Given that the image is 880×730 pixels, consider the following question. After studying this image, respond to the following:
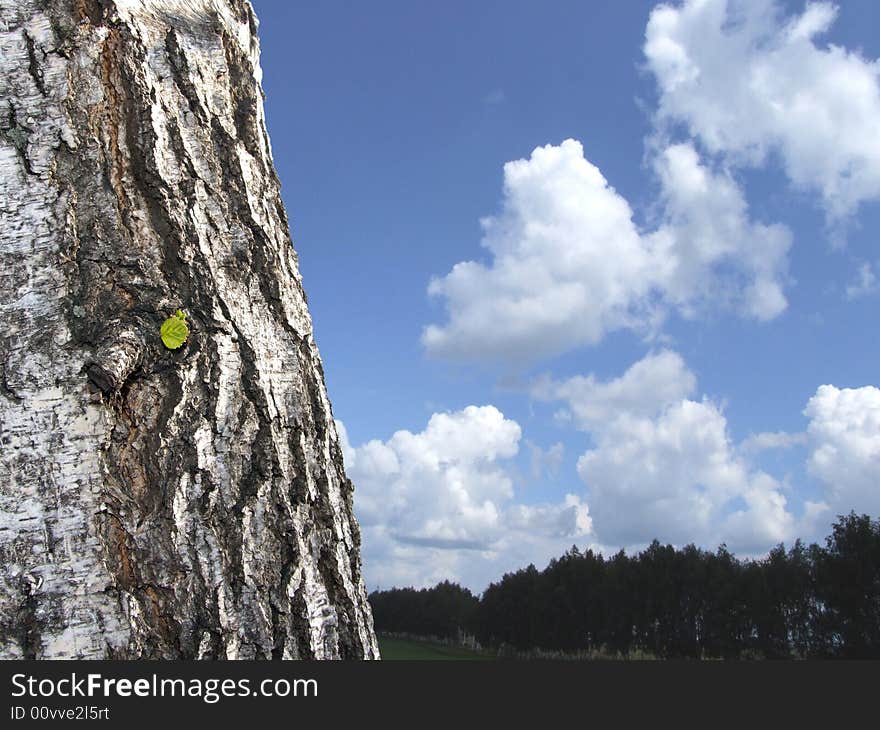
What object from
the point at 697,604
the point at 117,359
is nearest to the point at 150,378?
the point at 117,359

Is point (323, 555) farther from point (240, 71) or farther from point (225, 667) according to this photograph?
point (240, 71)

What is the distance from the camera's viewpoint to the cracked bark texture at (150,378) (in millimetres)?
2287

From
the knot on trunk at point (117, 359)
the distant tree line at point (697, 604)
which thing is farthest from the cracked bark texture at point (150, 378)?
the distant tree line at point (697, 604)

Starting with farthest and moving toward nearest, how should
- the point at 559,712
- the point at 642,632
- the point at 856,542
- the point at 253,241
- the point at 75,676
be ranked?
the point at 642,632 → the point at 856,542 → the point at 253,241 → the point at 559,712 → the point at 75,676

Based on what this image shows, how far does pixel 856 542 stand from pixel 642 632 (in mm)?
16240

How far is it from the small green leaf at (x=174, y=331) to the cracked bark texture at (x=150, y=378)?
0.03 m

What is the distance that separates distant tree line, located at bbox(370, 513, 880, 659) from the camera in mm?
31875

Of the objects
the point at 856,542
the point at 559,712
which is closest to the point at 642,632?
the point at 856,542

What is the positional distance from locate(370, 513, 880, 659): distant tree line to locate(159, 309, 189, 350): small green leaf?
35319 mm

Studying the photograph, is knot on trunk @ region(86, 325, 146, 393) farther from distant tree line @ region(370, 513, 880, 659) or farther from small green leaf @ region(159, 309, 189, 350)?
distant tree line @ region(370, 513, 880, 659)

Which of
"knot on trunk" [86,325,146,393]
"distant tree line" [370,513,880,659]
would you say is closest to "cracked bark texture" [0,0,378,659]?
"knot on trunk" [86,325,146,393]

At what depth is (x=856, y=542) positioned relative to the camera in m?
31.8

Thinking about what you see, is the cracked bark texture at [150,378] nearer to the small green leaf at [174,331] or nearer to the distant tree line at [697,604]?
the small green leaf at [174,331]

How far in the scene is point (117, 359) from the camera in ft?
7.85
